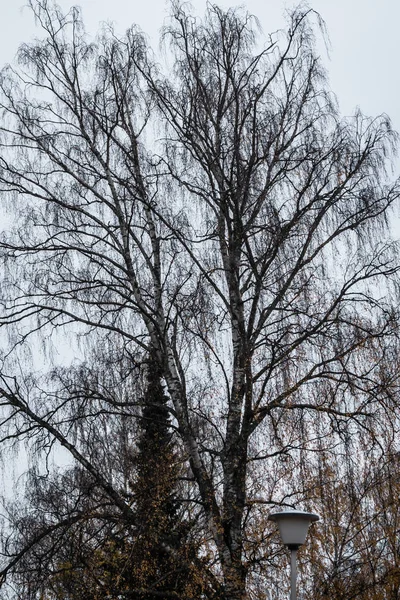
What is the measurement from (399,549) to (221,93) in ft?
28.0

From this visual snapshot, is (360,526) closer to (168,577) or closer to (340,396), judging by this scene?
(340,396)

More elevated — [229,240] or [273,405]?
[229,240]

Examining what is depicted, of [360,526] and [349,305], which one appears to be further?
[360,526]

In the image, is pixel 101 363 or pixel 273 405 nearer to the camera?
pixel 273 405

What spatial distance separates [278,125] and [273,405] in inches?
181

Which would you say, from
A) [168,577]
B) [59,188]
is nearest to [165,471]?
[168,577]

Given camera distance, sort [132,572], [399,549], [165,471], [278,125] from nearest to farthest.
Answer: [132,572] → [165,471] → [278,125] → [399,549]

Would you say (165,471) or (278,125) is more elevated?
(278,125)

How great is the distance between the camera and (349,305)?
1303 cm

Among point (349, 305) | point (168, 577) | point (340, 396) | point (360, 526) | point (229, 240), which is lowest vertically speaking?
point (168, 577)

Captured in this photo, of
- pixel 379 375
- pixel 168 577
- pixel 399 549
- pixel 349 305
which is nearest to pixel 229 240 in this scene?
pixel 349 305

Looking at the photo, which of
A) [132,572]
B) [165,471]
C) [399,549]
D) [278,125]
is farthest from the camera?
[399,549]

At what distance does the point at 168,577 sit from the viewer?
12219 millimetres

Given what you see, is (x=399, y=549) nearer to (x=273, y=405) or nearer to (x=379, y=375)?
(x=379, y=375)
